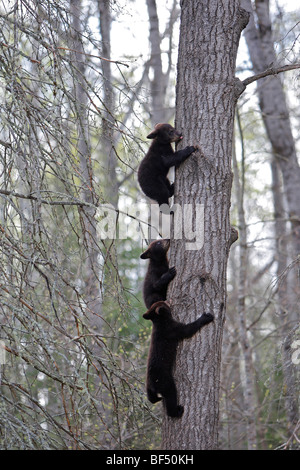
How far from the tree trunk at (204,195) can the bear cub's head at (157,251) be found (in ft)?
3.21

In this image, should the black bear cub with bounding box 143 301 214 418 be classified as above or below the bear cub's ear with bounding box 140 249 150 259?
below

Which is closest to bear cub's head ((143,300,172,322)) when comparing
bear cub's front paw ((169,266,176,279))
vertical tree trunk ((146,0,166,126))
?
bear cub's front paw ((169,266,176,279))

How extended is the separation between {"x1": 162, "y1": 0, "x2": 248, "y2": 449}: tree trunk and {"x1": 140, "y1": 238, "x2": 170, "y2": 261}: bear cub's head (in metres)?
0.98

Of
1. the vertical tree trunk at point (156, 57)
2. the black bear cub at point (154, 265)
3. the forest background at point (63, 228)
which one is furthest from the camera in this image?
the vertical tree trunk at point (156, 57)

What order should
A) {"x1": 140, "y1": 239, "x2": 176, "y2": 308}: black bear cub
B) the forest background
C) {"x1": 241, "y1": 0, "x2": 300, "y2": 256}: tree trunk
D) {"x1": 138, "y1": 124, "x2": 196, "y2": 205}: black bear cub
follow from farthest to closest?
{"x1": 241, "y1": 0, "x2": 300, "y2": 256}: tree trunk, {"x1": 138, "y1": 124, "x2": 196, "y2": 205}: black bear cub, {"x1": 140, "y1": 239, "x2": 176, "y2": 308}: black bear cub, the forest background

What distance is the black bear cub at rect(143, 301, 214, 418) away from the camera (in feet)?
14.1

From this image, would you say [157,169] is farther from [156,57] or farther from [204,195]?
[156,57]

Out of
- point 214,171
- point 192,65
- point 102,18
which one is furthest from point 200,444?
point 102,18

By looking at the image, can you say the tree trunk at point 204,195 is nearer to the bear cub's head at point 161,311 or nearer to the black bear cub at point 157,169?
the bear cub's head at point 161,311

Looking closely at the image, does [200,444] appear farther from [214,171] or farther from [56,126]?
[56,126]

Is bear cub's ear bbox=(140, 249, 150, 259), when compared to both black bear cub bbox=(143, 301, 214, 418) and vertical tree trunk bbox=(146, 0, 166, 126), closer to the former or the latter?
black bear cub bbox=(143, 301, 214, 418)

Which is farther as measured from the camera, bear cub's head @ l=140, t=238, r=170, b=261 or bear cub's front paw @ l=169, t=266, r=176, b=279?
bear cub's head @ l=140, t=238, r=170, b=261

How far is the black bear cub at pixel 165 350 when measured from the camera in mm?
4312

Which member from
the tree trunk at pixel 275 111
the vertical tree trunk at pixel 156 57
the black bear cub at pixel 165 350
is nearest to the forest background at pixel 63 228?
the black bear cub at pixel 165 350
